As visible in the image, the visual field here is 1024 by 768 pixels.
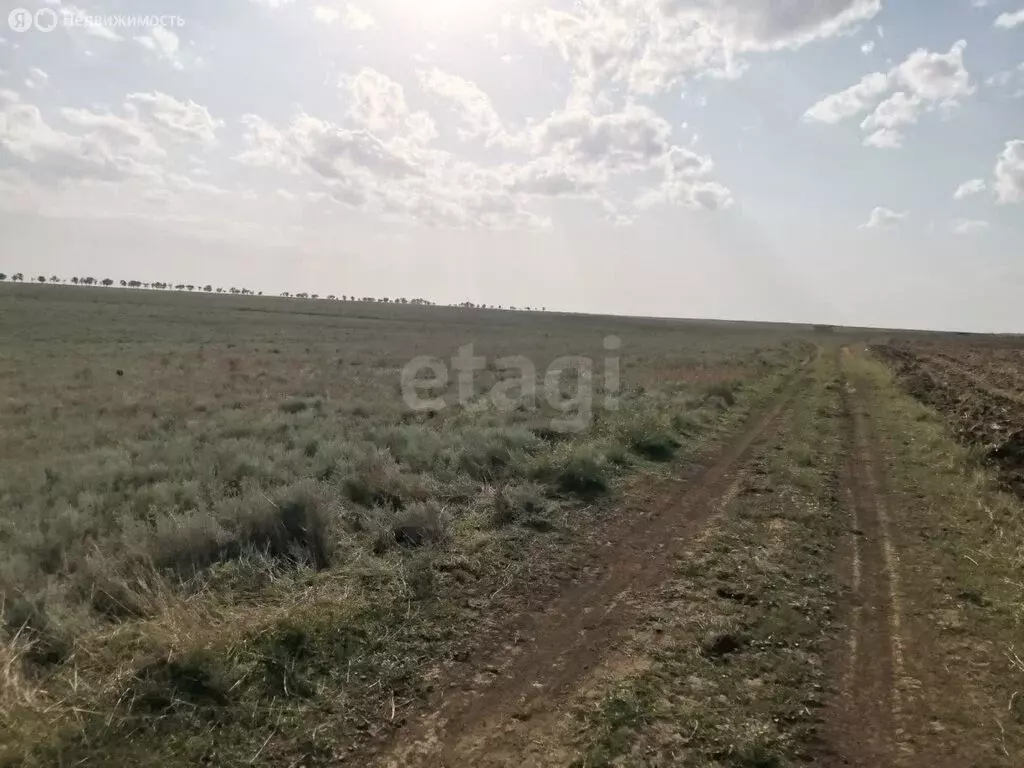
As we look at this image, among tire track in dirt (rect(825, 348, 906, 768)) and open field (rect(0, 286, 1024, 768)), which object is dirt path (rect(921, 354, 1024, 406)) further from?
tire track in dirt (rect(825, 348, 906, 768))

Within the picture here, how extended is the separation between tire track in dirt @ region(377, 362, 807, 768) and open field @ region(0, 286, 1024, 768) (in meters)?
0.02

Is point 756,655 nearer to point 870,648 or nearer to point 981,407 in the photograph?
point 870,648

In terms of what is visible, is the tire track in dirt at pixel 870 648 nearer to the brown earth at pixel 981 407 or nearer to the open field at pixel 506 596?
the open field at pixel 506 596

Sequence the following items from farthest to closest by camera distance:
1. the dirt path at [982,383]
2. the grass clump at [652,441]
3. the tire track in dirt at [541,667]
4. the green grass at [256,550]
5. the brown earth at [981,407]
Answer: the dirt path at [982,383]
the grass clump at [652,441]
the brown earth at [981,407]
the green grass at [256,550]
the tire track in dirt at [541,667]

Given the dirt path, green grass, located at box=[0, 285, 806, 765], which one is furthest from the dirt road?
the dirt path

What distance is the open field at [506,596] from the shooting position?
4.06m

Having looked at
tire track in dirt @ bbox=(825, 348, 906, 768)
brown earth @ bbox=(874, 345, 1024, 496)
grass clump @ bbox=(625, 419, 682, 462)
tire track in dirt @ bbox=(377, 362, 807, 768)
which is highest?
brown earth @ bbox=(874, 345, 1024, 496)

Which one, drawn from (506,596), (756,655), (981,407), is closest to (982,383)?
(981,407)

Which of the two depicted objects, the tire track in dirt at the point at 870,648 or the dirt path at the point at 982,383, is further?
the dirt path at the point at 982,383

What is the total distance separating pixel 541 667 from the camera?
489 centimetres

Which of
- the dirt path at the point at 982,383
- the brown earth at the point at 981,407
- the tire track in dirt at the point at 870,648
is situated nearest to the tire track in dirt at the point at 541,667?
the tire track in dirt at the point at 870,648

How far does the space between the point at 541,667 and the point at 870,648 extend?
2.70 m

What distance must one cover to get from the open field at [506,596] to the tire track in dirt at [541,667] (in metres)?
0.02

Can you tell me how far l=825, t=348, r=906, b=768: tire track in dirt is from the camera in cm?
404
